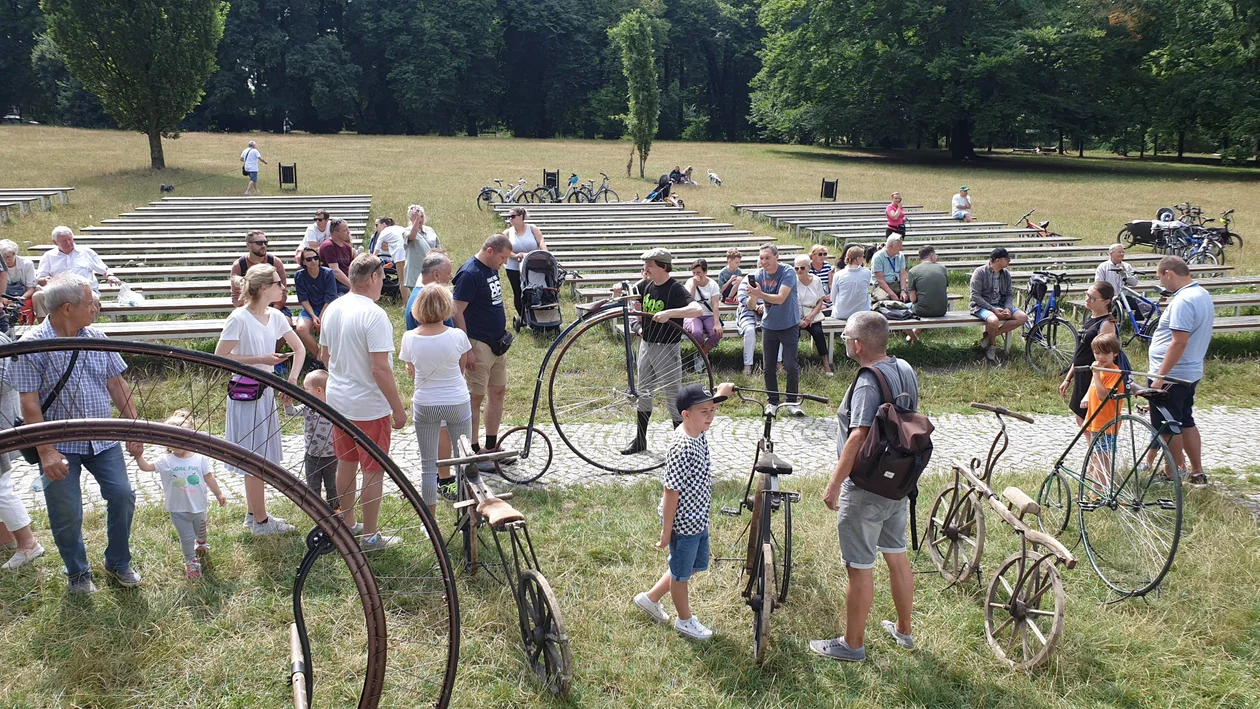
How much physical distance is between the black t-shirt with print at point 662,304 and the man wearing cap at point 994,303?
5.62 m

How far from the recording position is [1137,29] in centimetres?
4538

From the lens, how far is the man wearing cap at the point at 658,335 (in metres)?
7.08

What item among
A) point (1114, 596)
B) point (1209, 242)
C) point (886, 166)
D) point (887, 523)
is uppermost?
point (886, 166)

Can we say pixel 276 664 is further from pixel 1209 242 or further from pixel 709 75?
pixel 709 75

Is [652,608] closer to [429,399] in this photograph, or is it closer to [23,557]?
[429,399]

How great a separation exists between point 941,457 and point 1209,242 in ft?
44.7

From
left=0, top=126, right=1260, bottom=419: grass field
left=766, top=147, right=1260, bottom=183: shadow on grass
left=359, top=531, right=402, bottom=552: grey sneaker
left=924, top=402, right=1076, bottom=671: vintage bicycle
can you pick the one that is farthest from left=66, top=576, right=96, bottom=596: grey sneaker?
left=766, top=147, right=1260, bottom=183: shadow on grass

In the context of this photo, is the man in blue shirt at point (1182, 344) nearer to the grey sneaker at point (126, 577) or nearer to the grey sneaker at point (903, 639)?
the grey sneaker at point (903, 639)

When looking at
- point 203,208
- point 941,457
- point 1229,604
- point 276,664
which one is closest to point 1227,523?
point 1229,604

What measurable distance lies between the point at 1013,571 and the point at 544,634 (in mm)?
2970

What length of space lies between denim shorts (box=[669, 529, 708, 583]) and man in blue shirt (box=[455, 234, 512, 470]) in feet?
8.22

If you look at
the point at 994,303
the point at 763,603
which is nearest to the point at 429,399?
the point at 763,603

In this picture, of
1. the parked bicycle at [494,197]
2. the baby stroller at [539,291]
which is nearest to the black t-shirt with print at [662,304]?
the baby stroller at [539,291]

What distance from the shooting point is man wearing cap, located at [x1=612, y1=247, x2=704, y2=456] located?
7.08 m
